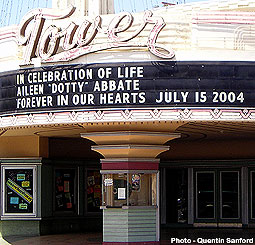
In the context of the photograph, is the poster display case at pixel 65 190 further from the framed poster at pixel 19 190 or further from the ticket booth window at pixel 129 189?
the ticket booth window at pixel 129 189

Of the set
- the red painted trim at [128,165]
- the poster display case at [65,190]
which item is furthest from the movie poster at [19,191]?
the red painted trim at [128,165]

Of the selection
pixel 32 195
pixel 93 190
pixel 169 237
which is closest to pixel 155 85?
pixel 169 237

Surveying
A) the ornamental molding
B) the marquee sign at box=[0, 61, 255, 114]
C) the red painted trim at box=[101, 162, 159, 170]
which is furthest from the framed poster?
the marquee sign at box=[0, 61, 255, 114]

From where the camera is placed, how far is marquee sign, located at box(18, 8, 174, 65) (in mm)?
20891

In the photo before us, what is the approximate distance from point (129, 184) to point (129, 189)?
0.16 metres

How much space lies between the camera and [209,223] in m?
28.9

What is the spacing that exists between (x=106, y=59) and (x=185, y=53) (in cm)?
229

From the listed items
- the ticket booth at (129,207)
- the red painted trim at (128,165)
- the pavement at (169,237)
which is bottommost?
the pavement at (169,237)

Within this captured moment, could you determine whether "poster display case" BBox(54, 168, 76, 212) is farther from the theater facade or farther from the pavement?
the theater facade

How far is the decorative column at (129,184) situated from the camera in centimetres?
2216

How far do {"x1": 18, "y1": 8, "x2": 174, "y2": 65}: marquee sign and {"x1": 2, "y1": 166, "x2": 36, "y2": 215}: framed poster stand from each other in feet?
19.5

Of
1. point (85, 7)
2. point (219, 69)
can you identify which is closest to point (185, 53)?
point (219, 69)

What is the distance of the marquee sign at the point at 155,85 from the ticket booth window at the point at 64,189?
22.4 feet

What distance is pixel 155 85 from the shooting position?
2083 cm
